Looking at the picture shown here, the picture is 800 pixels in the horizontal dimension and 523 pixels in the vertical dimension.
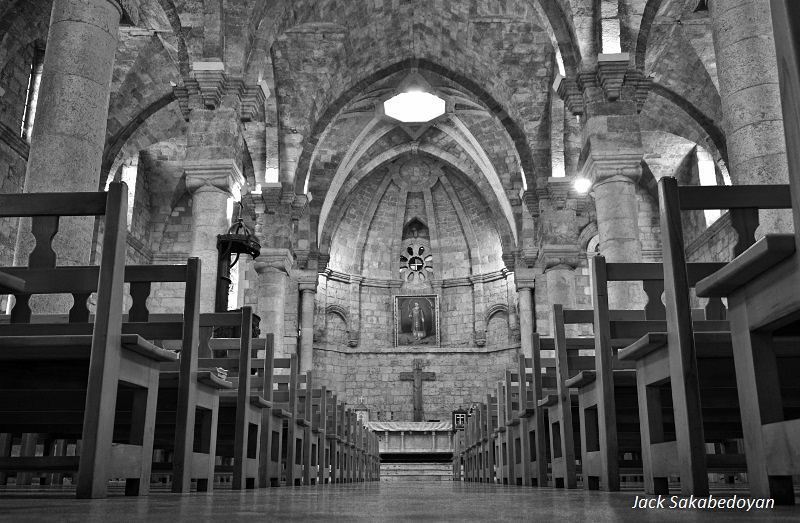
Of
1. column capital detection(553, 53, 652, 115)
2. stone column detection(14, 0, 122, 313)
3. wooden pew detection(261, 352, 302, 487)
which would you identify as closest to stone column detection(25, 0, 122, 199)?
stone column detection(14, 0, 122, 313)

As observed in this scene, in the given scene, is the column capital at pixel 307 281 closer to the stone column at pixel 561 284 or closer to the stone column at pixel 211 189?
the stone column at pixel 561 284

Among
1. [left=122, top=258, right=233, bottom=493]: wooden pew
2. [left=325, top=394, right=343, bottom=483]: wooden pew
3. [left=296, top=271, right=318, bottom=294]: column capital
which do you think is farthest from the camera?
[left=296, top=271, right=318, bottom=294]: column capital

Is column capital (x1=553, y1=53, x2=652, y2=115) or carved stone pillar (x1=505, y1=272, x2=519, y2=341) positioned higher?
column capital (x1=553, y1=53, x2=652, y2=115)

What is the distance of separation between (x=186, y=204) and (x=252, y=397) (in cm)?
1801

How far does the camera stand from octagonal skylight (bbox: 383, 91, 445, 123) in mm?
22578

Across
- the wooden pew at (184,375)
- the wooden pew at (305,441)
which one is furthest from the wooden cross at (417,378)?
the wooden pew at (184,375)

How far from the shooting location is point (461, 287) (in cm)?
2630

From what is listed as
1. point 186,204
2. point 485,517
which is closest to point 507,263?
point 186,204

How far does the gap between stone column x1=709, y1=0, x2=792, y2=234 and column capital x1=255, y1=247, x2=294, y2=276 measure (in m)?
12.4

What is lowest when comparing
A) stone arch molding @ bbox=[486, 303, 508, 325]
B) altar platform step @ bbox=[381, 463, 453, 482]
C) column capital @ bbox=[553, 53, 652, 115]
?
altar platform step @ bbox=[381, 463, 453, 482]

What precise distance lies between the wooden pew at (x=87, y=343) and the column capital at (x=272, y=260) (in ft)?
44.2

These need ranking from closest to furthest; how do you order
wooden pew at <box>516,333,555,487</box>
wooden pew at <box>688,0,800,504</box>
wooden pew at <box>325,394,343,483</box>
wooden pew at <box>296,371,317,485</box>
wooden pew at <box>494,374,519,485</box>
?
wooden pew at <box>688,0,800,504</box>, wooden pew at <box>516,333,555,487</box>, wooden pew at <box>494,374,519,485</box>, wooden pew at <box>296,371,317,485</box>, wooden pew at <box>325,394,343,483</box>

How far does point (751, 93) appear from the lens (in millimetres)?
5938

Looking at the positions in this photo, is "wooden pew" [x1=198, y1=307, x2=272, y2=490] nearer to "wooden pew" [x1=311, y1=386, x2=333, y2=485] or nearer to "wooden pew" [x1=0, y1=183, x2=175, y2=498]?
"wooden pew" [x1=0, y1=183, x2=175, y2=498]
